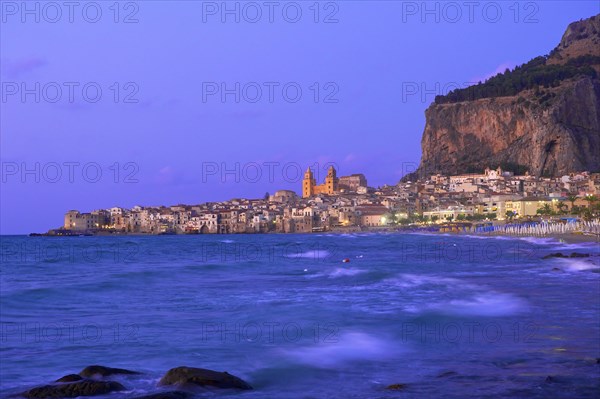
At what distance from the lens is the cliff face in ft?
399

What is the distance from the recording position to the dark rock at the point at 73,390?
8172 millimetres

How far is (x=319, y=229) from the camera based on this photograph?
399ft

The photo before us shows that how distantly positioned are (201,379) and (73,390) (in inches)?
55.4

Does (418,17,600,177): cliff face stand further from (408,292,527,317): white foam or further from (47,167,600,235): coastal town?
(408,292,527,317): white foam

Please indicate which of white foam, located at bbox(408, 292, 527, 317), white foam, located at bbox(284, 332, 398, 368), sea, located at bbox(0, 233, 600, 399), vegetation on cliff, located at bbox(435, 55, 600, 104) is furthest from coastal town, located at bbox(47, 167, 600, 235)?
white foam, located at bbox(284, 332, 398, 368)

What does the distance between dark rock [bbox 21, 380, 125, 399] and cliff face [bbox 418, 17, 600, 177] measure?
11921cm

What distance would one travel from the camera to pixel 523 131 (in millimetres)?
129250

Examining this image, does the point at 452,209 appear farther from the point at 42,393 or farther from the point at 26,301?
the point at 42,393

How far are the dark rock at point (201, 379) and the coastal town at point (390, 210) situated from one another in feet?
277

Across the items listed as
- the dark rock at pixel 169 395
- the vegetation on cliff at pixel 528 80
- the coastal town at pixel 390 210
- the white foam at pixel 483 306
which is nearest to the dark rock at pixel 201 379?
the dark rock at pixel 169 395

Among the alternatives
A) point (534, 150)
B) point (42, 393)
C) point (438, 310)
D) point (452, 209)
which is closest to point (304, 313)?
point (438, 310)

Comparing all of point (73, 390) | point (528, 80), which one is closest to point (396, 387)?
point (73, 390)

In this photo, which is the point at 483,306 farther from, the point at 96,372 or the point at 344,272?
the point at 344,272

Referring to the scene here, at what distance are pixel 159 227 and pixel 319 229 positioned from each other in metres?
29.6
